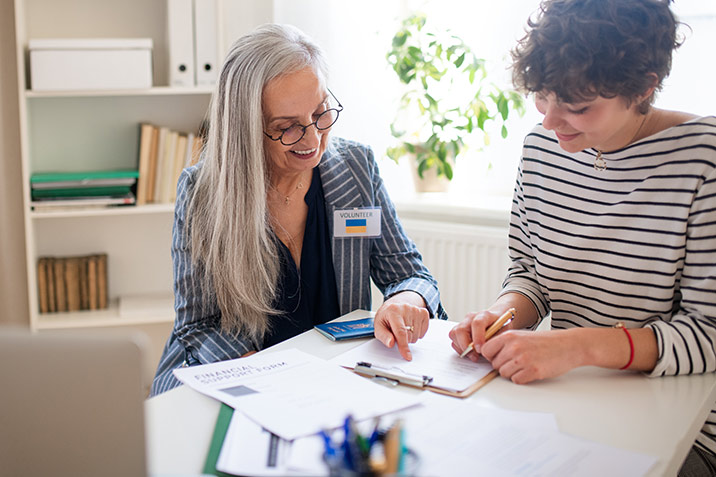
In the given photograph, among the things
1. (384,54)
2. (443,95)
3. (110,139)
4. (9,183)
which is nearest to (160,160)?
(110,139)

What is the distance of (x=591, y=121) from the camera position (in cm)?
127

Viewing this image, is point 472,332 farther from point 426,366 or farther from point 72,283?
point 72,283

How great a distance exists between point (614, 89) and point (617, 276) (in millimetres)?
375

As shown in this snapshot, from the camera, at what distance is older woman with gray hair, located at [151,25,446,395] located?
1.58m

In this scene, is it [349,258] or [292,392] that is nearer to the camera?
[292,392]

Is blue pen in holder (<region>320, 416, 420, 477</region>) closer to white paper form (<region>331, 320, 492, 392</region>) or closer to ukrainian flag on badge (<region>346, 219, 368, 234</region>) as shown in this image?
white paper form (<region>331, 320, 492, 392</region>)

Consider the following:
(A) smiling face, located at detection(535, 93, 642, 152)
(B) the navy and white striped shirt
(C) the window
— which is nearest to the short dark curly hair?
(A) smiling face, located at detection(535, 93, 642, 152)

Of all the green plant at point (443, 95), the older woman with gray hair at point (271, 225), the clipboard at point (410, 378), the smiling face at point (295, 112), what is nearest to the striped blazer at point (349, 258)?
the older woman with gray hair at point (271, 225)

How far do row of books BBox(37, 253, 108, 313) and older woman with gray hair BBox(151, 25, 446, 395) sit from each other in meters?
1.45

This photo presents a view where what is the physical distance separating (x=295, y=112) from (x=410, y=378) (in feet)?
2.49

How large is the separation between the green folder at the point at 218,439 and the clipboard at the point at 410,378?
257 millimetres

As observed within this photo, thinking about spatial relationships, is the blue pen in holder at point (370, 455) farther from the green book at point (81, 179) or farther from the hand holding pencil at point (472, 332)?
the green book at point (81, 179)

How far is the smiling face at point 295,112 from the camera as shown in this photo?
1.62m

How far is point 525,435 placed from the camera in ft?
3.11
